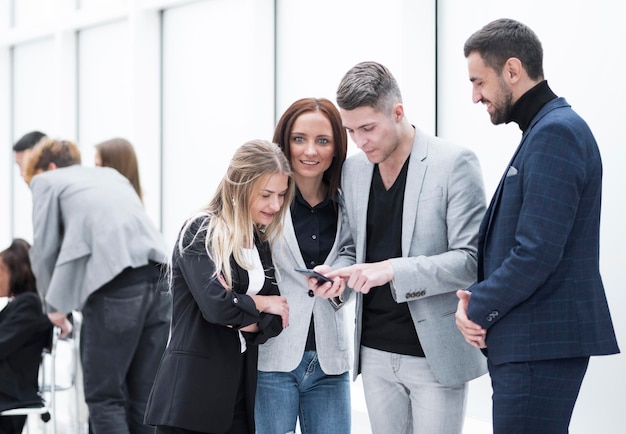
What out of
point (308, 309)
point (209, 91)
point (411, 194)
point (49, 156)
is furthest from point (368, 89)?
point (209, 91)

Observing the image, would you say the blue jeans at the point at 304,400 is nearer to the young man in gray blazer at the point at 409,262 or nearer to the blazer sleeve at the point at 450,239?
the young man in gray blazer at the point at 409,262

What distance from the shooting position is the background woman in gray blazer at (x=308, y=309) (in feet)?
8.48

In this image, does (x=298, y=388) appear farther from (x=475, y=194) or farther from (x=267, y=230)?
(x=475, y=194)

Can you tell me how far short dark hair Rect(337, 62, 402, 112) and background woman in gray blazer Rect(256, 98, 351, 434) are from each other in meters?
0.22

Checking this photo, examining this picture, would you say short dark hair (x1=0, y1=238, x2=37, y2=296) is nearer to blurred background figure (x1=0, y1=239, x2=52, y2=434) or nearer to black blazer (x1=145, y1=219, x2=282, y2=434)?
blurred background figure (x1=0, y1=239, x2=52, y2=434)

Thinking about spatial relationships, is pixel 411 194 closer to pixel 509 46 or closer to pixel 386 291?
pixel 386 291

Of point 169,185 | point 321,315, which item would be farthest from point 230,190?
point 169,185

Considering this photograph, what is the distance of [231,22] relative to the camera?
5094 millimetres

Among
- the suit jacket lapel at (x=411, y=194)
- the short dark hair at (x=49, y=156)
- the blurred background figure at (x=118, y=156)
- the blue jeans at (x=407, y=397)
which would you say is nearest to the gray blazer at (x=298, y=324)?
the blue jeans at (x=407, y=397)

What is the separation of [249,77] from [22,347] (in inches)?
73.5

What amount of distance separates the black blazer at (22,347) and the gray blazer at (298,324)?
6.37ft

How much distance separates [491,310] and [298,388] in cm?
80

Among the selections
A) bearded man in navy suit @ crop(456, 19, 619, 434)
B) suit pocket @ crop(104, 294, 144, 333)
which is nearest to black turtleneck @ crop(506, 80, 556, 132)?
bearded man in navy suit @ crop(456, 19, 619, 434)

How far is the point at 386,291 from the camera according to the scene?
8.21 ft
